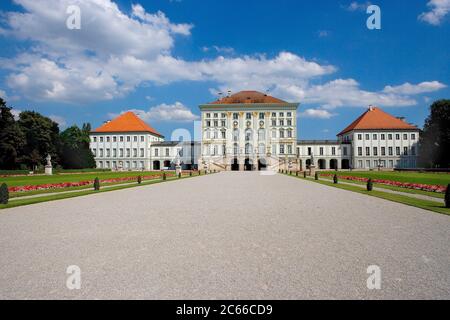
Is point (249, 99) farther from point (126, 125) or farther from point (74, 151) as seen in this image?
point (74, 151)

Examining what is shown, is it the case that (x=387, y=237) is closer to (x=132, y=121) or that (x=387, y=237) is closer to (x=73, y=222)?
(x=73, y=222)

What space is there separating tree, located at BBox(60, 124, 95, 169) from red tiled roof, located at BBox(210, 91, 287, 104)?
31.0m

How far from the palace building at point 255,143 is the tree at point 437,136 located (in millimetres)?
7626

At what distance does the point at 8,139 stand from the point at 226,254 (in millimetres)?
51169

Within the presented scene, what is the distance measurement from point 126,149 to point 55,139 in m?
21.2

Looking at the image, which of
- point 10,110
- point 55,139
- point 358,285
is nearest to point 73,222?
point 358,285

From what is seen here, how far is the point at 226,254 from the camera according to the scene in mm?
5316

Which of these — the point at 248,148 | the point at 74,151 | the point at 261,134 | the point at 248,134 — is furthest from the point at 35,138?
the point at 261,134

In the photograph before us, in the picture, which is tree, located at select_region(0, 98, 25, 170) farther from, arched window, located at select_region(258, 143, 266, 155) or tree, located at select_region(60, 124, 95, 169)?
arched window, located at select_region(258, 143, 266, 155)

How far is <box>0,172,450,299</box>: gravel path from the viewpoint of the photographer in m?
3.86

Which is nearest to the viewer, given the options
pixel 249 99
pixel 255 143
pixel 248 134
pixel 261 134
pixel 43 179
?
pixel 43 179

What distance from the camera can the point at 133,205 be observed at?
1195cm

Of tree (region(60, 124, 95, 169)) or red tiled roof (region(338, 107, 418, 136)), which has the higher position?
red tiled roof (region(338, 107, 418, 136))

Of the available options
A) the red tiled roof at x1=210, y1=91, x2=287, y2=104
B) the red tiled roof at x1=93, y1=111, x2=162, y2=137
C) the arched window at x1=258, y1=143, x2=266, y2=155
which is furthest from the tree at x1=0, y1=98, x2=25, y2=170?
the arched window at x1=258, y1=143, x2=266, y2=155
